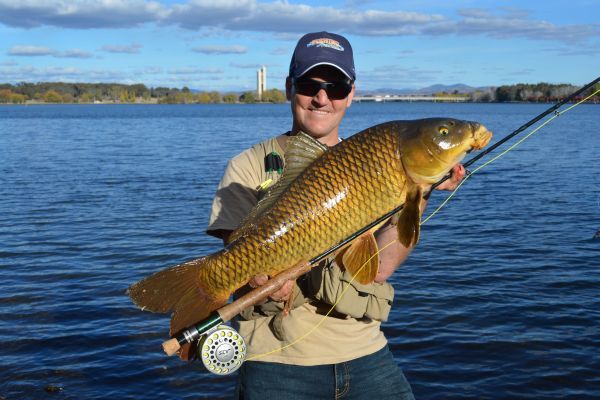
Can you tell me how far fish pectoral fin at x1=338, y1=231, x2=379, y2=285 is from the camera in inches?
138

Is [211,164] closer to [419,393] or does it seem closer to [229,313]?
[419,393]

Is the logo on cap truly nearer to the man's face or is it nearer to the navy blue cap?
the navy blue cap

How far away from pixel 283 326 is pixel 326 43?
64.2 inches

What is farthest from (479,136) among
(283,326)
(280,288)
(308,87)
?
(283,326)

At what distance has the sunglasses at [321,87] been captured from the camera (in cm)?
403

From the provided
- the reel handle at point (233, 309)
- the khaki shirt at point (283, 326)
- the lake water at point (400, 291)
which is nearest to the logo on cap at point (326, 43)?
the khaki shirt at point (283, 326)

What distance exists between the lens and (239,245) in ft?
11.5

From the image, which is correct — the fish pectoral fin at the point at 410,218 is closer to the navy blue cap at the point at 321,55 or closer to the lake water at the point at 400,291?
the navy blue cap at the point at 321,55

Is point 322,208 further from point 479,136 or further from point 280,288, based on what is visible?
point 479,136

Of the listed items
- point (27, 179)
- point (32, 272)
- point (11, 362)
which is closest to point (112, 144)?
point (27, 179)

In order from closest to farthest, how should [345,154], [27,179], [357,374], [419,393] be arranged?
1. [345,154]
2. [357,374]
3. [419,393]
4. [27,179]

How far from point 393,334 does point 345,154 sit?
6.75 metres

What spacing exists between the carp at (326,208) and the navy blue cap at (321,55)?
1.96ft

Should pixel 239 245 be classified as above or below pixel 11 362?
above
